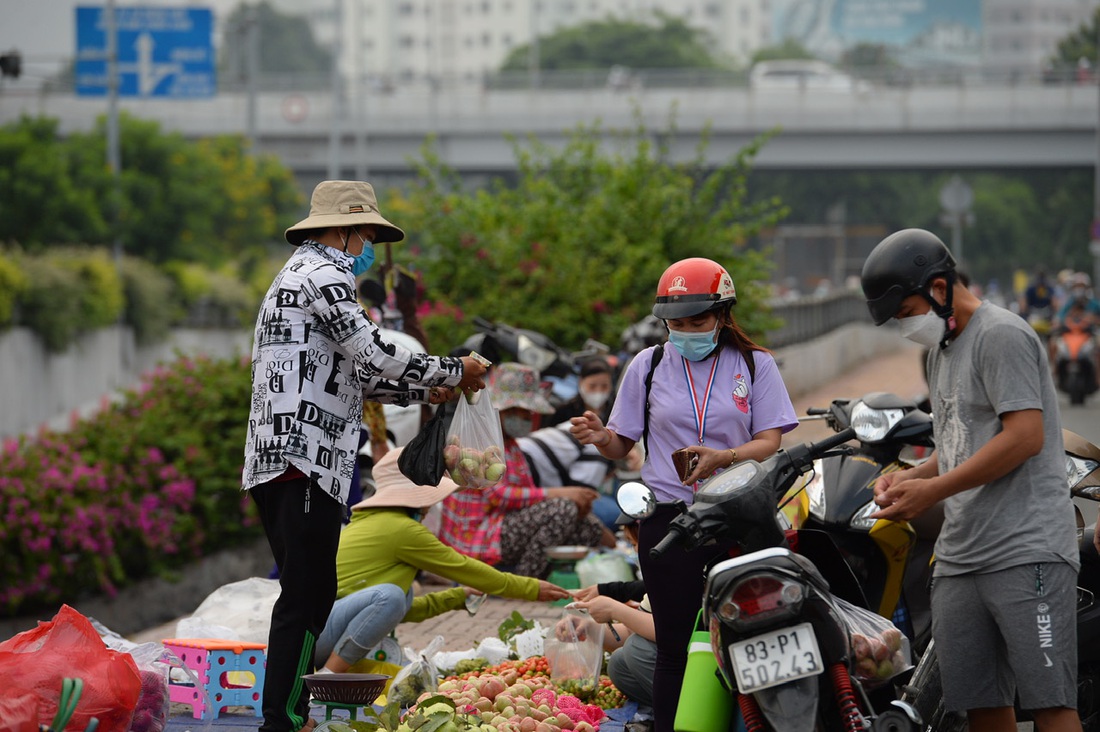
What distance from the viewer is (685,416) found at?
5.05 meters

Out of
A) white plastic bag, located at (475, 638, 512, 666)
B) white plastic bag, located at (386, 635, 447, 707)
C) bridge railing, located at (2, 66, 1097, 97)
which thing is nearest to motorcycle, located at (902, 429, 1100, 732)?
white plastic bag, located at (386, 635, 447, 707)

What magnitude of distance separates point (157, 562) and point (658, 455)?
728cm

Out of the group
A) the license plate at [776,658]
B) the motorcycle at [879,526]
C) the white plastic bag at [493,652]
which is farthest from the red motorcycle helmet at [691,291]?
the white plastic bag at [493,652]

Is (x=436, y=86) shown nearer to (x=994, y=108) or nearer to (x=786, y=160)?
(x=786, y=160)

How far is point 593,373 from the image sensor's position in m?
9.60

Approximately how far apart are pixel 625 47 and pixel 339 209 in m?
104

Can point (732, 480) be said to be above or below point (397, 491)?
above

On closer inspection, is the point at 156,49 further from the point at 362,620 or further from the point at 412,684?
the point at 412,684

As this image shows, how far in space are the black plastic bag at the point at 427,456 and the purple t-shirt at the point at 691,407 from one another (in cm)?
87

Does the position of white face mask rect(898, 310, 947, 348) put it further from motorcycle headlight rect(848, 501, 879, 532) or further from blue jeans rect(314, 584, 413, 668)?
blue jeans rect(314, 584, 413, 668)

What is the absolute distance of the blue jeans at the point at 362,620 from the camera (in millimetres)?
5898

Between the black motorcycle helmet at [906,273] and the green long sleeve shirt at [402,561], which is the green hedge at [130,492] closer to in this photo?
the green long sleeve shirt at [402,561]

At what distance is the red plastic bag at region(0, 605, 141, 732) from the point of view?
4.70 metres

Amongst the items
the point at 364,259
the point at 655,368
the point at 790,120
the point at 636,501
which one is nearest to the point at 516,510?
the point at 364,259
